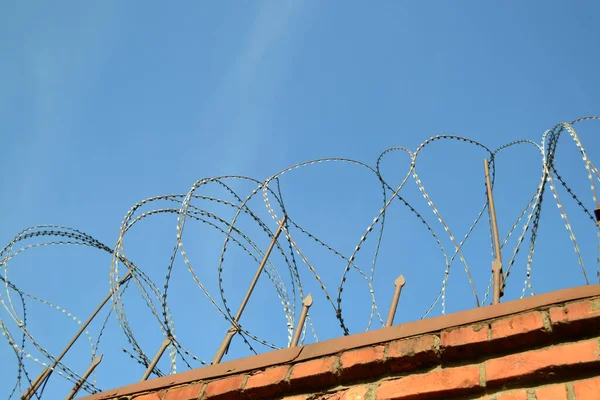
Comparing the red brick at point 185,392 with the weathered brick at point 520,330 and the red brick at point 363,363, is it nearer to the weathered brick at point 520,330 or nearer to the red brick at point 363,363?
the red brick at point 363,363

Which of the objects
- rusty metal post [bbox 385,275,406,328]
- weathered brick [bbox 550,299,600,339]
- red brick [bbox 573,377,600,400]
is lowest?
red brick [bbox 573,377,600,400]

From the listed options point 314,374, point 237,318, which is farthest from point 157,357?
point 314,374

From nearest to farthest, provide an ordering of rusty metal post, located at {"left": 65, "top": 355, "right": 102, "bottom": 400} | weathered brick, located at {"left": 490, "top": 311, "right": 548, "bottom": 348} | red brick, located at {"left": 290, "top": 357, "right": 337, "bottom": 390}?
1. weathered brick, located at {"left": 490, "top": 311, "right": 548, "bottom": 348}
2. red brick, located at {"left": 290, "top": 357, "right": 337, "bottom": 390}
3. rusty metal post, located at {"left": 65, "top": 355, "right": 102, "bottom": 400}

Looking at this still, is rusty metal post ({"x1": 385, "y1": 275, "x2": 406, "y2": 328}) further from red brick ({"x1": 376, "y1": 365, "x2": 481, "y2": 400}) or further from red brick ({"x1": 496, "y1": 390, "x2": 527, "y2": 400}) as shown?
red brick ({"x1": 496, "y1": 390, "x2": 527, "y2": 400})

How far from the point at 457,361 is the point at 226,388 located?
3.96 feet

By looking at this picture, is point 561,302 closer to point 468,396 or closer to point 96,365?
point 468,396

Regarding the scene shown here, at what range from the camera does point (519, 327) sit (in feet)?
9.20

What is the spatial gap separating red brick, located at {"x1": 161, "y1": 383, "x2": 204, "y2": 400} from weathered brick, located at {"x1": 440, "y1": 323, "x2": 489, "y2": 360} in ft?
4.45

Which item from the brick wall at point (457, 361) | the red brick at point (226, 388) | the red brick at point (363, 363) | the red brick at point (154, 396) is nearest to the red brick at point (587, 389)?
the brick wall at point (457, 361)

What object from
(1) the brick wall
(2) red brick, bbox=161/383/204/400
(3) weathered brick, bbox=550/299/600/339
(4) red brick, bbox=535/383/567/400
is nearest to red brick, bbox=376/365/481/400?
A: (1) the brick wall

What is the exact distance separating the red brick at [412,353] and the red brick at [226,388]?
2.71 ft

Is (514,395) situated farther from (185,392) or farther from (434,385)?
(185,392)

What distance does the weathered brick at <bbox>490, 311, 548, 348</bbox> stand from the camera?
2.76m

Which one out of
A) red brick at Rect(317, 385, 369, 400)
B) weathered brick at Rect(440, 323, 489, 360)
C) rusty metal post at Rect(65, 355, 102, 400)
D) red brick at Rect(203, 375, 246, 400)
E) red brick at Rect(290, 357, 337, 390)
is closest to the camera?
weathered brick at Rect(440, 323, 489, 360)
